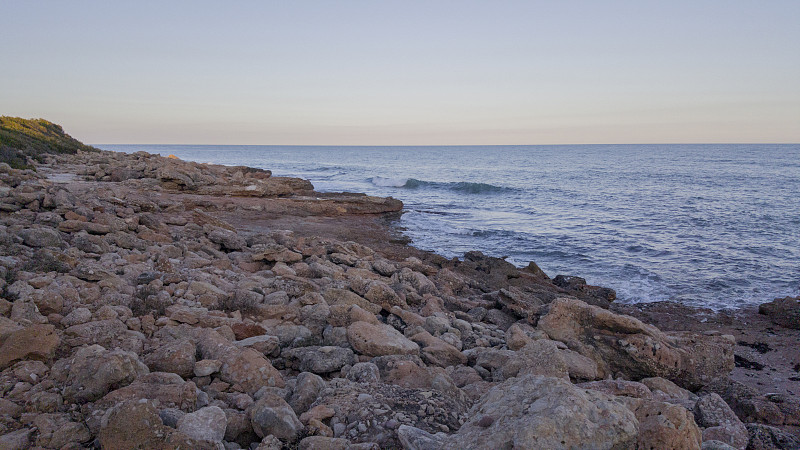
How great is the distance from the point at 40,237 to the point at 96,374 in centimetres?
436

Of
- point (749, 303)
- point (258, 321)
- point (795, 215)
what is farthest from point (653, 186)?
point (258, 321)

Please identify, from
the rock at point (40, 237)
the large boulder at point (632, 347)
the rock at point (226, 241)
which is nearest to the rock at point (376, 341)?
the large boulder at point (632, 347)

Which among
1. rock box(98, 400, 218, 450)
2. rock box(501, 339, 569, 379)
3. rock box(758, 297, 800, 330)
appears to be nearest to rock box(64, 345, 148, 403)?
rock box(98, 400, 218, 450)

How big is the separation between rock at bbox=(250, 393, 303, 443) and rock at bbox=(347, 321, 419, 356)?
1810mm

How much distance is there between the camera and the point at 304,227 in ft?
56.2

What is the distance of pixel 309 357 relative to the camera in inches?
188

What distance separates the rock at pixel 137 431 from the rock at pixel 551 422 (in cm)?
162

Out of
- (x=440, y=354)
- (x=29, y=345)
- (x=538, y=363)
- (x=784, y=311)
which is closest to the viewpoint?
(x=29, y=345)

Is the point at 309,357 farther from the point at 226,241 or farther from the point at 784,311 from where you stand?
the point at 784,311

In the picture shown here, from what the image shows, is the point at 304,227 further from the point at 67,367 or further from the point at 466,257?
the point at 67,367

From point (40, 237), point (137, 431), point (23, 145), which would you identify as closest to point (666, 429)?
point (137, 431)

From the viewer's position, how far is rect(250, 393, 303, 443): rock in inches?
127

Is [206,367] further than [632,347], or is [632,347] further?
[632,347]

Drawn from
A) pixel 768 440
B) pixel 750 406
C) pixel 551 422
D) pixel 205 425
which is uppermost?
pixel 551 422
